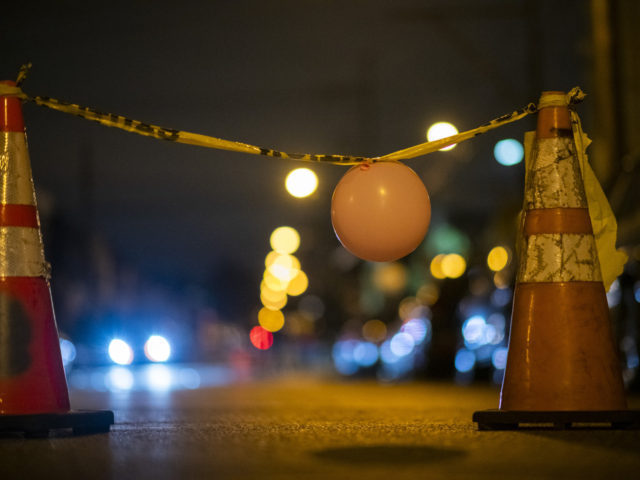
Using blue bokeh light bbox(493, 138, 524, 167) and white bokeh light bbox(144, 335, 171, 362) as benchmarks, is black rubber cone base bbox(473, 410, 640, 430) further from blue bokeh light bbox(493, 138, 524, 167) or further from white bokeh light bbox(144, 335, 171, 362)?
white bokeh light bbox(144, 335, 171, 362)

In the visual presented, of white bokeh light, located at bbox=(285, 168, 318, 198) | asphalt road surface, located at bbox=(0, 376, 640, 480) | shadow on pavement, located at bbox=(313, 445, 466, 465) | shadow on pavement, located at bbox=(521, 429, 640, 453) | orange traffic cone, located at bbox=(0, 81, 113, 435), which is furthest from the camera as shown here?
white bokeh light, located at bbox=(285, 168, 318, 198)

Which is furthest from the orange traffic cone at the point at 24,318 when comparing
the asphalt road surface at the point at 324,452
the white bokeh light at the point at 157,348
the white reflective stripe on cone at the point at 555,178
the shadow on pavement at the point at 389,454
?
the white bokeh light at the point at 157,348

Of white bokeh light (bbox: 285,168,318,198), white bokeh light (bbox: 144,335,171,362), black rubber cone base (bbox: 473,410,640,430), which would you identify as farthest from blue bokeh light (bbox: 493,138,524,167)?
white bokeh light (bbox: 144,335,171,362)

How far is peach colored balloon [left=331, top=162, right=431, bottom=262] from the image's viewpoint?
7246 millimetres

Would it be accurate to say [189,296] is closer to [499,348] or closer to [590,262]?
[499,348]

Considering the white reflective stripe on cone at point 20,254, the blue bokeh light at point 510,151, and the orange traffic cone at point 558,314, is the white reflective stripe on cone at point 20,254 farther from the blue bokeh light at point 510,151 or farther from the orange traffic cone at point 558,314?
the blue bokeh light at point 510,151

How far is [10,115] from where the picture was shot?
7480mm

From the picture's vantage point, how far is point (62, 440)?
6789mm

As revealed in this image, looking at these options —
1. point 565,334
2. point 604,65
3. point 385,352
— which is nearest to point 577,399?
point 565,334

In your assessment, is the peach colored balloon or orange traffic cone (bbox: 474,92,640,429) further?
the peach colored balloon

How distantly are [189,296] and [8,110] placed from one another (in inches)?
6390

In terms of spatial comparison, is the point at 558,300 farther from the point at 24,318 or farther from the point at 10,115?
the point at 10,115

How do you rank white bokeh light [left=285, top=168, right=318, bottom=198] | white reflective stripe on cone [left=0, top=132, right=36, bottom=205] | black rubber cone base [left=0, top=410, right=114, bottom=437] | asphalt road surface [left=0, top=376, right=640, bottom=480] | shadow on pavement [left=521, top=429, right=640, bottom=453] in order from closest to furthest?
1. asphalt road surface [left=0, top=376, right=640, bottom=480]
2. shadow on pavement [left=521, top=429, right=640, bottom=453]
3. black rubber cone base [left=0, top=410, right=114, bottom=437]
4. white reflective stripe on cone [left=0, top=132, right=36, bottom=205]
5. white bokeh light [left=285, top=168, right=318, bottom=198]

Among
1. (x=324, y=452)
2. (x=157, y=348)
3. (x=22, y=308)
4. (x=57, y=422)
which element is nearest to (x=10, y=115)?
(x=22, y=308)
